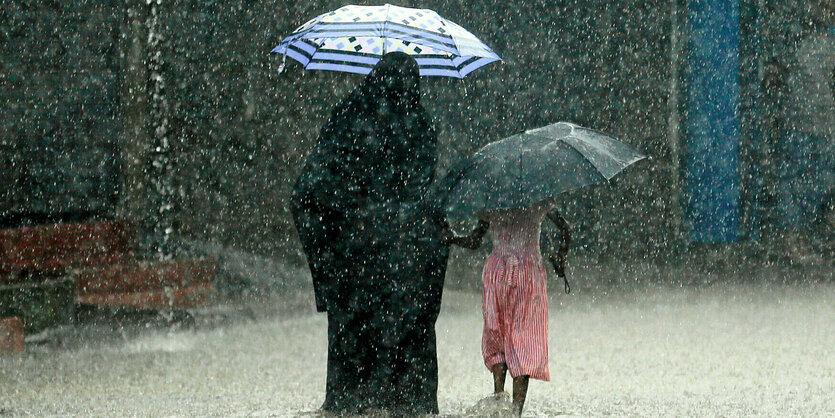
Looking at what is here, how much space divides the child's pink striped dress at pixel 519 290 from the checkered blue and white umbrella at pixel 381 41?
823mm

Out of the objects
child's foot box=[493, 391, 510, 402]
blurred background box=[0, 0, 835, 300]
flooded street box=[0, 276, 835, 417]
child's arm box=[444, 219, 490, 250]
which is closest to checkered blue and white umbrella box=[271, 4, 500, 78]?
child's arm box=[444, 219, 490, 250]

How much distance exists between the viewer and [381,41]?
5.60 m

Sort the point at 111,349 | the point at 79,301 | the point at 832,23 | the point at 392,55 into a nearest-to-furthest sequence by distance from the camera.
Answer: the point at 392,55 → the point at 111,349 → the point at 79,301 → the point at 832,23

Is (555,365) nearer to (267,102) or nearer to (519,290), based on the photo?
(519,290)

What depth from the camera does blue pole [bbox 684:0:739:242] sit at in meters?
11.9

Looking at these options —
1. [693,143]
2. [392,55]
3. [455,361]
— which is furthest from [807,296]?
[392,55]

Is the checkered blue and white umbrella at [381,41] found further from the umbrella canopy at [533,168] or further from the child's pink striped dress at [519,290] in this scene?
the child's pink striped dress at [519,290]

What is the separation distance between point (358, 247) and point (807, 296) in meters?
6.42

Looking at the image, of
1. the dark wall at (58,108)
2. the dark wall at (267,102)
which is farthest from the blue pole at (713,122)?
the dark wall at (58,108)

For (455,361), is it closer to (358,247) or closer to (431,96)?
(358,247)

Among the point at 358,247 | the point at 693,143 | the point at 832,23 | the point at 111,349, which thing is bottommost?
the point at 111,349

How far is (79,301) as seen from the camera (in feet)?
29.6

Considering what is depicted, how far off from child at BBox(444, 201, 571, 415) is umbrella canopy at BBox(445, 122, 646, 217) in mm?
201

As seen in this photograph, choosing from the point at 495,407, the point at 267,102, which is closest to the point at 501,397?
the point at 495,407
